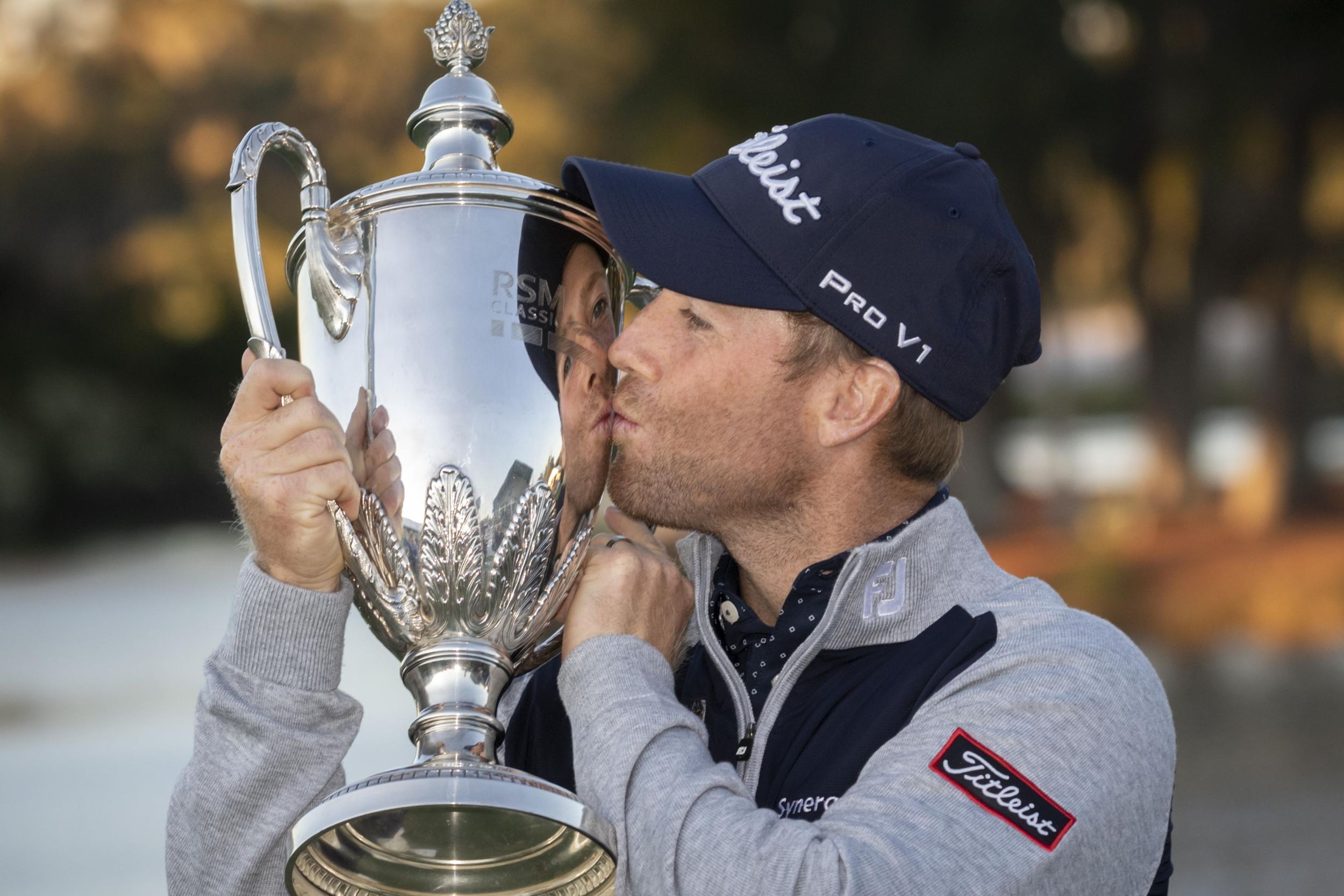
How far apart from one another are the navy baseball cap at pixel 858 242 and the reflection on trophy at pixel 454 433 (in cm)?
13

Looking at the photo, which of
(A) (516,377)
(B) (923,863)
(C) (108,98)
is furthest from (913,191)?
(C) (108,98)

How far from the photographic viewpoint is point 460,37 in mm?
1938

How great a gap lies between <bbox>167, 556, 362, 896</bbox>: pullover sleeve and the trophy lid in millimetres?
561

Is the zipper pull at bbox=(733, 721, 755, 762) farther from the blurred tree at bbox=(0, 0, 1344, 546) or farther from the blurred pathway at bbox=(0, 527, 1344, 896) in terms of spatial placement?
the blurred tree at bbox=(0, 0, 1344, 546)

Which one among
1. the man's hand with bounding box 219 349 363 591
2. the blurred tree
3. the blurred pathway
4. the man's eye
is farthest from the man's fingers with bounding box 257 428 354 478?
the blurred tree

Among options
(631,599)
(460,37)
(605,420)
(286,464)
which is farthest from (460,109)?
(631,599)

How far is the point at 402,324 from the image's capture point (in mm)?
1697

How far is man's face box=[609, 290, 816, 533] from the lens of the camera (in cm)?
181

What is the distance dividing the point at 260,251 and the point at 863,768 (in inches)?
35.7

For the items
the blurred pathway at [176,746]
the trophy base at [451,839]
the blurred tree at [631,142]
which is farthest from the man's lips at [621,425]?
the blurred tree at [631,142]

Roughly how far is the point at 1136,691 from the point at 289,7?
16.1 m

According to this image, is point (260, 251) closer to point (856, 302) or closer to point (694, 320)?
point (694, 320)

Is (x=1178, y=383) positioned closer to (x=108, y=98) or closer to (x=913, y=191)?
(x=108, y=98)

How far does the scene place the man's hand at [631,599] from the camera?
1.67 metres
